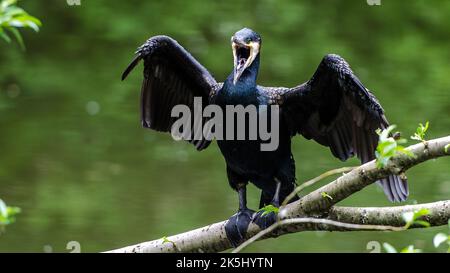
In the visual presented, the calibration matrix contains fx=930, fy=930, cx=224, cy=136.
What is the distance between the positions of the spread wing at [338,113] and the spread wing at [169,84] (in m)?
0.48

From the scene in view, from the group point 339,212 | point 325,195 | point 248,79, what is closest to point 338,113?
point 248,79

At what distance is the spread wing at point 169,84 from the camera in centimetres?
477

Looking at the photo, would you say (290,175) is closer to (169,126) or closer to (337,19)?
(169,126)

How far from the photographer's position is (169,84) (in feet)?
16.0

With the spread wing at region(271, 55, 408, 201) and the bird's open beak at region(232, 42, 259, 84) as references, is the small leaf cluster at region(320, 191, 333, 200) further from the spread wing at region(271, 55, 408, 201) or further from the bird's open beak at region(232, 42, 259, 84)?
the bird's open beak at region(232, 42, 259, 84)

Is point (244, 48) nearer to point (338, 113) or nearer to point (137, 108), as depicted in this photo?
point (338, 113)

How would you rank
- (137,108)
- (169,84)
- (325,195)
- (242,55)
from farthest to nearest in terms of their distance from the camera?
(137,108) < (169,84) < (242,55) < (325,195)

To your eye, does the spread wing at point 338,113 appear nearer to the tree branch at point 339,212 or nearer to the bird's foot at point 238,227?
the tree branch at point 339,212

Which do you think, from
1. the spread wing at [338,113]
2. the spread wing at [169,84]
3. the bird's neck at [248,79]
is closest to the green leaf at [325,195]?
the spread wing at [338,113]

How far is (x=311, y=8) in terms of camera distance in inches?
428

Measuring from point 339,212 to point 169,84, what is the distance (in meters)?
1.41

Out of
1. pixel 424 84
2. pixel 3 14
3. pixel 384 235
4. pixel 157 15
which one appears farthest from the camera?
pixel 157 15
